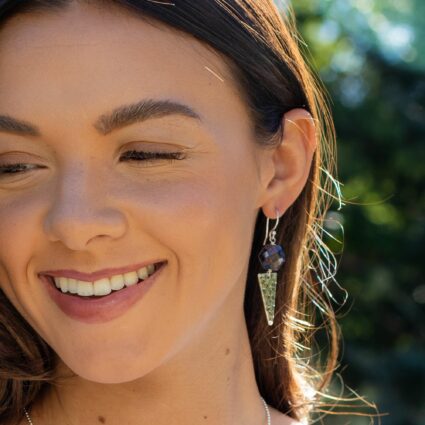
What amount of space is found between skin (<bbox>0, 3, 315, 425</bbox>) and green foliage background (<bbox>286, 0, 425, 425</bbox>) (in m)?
3.10

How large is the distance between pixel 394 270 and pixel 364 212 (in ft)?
1.19

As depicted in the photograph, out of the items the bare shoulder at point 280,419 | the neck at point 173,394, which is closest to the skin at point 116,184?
the neck at point 173,394

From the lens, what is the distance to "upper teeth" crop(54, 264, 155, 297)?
242 centimetres

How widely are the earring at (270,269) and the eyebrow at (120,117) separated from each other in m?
0.71

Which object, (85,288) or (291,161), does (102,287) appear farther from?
(291,161)

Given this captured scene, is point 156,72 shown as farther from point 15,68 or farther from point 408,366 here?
point 408,366

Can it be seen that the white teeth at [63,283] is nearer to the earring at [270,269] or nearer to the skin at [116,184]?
the skin at [116,184]

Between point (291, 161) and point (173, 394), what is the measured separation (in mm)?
720

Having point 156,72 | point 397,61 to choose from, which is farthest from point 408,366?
point 156,72

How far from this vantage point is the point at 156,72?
239cm

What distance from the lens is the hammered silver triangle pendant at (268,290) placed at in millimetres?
3002

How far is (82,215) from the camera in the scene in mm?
2275

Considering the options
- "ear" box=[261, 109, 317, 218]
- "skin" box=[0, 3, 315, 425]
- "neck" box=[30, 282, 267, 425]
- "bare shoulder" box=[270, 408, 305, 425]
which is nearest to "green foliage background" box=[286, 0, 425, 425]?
"bare shoulder" box=[270, 408, 305, 425]

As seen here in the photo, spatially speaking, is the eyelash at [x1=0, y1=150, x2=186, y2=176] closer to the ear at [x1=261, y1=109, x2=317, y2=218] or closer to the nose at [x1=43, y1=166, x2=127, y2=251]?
the nose at [x1=43, y1=166, x2=127, y2=251]
